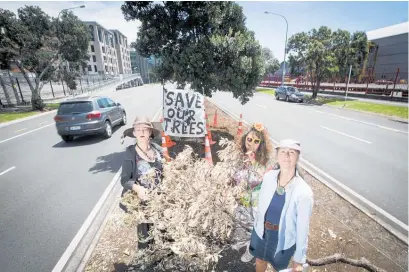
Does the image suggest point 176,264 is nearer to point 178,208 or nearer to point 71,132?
point 178,208

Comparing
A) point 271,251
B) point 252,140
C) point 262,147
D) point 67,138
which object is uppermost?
point 252,140

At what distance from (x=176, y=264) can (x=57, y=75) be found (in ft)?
87.7

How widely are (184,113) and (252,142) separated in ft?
10.9

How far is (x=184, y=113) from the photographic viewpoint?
5898mm

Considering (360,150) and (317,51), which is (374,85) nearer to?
(317,51)

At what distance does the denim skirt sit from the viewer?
2.24 metres

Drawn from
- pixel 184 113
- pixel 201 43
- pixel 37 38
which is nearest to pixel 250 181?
pixel 184 113

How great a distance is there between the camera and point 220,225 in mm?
1904

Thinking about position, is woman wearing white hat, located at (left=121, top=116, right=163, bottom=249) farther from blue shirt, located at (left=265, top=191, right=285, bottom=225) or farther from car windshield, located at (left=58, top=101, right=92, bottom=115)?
car windshield, located at (left=58, top=101, right=92, bottom=115)

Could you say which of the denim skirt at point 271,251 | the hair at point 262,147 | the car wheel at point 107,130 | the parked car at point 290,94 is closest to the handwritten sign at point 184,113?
the hair at point 262,147

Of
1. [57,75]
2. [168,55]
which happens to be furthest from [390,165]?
[57,75]

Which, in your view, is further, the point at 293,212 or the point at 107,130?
the point at 107,130

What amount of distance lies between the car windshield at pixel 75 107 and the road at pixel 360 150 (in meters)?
8.09

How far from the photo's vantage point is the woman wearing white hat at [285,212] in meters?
2.00
